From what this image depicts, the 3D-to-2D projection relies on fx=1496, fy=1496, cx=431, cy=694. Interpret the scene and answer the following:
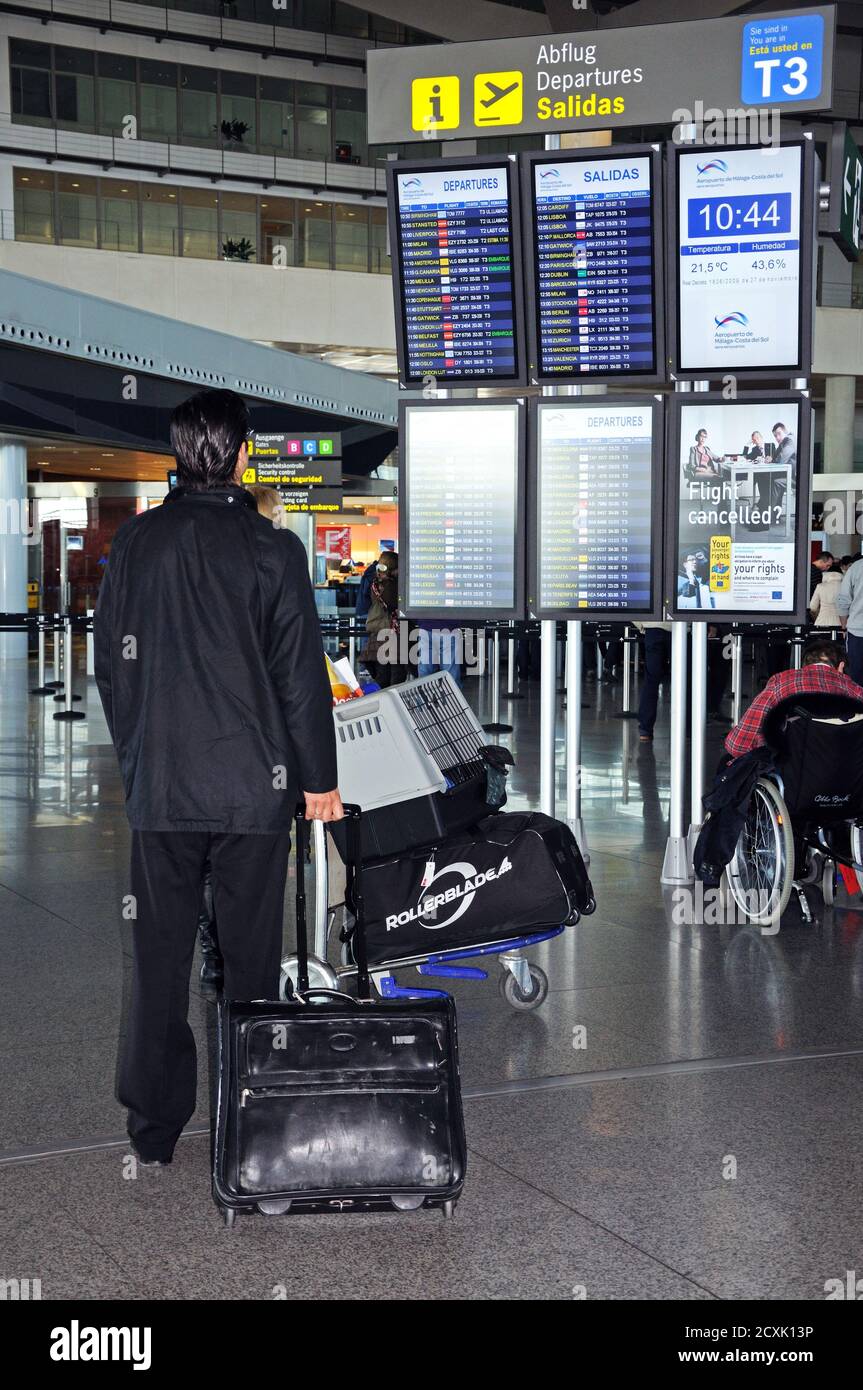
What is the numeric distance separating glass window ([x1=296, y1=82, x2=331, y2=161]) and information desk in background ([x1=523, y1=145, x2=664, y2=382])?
138 feet

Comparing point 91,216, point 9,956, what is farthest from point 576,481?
point 91,216

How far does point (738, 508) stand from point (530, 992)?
2.91 metres

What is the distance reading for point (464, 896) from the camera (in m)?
4.91

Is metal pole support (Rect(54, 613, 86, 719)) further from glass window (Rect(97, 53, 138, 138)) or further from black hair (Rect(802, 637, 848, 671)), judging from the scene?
glass window (Rect(97, 53, 138, 138))

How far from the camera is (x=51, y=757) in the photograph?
42.0 feet

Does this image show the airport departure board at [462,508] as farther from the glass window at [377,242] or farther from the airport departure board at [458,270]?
the glass window at [377,242]

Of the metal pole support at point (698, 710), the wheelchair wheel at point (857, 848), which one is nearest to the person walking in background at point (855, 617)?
the metal pole support at point (698, 710)

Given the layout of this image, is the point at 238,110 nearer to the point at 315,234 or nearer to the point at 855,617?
the point at 315,234

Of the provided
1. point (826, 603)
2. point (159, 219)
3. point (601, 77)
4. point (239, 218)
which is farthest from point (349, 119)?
point (601, 77)

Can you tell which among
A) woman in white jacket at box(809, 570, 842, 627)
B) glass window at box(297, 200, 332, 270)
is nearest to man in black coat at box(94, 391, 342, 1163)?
woman in white jacket at box(809, 570, 842, 627)

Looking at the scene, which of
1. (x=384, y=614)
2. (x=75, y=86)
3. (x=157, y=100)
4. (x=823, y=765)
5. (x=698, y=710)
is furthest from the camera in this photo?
(x=157, y=100)

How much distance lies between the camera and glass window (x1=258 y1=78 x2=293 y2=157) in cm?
4588
